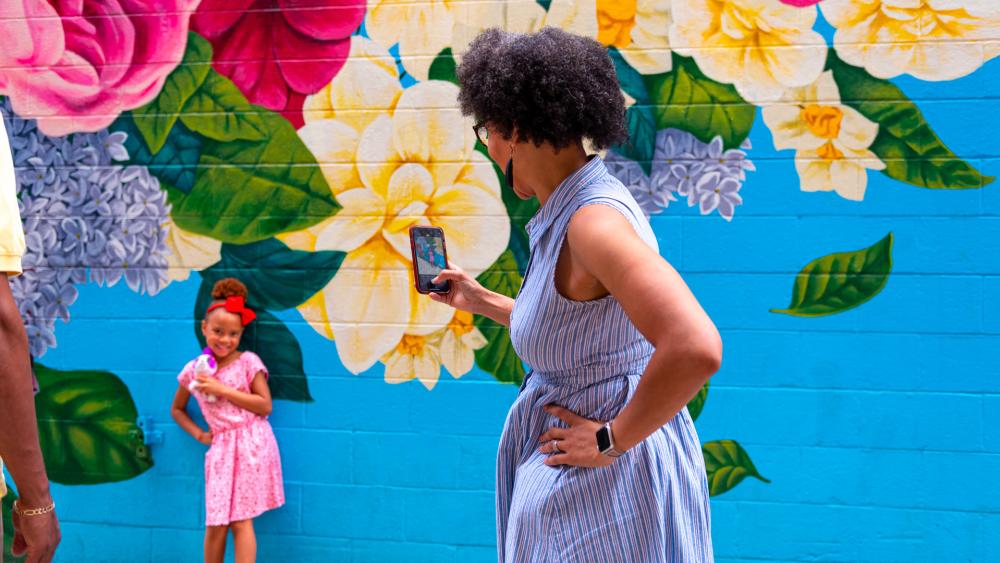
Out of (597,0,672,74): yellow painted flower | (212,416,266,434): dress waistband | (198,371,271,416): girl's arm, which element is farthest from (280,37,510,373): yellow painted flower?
(597,0,672,74): yellow painted flower

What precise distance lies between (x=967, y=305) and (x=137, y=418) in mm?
3591

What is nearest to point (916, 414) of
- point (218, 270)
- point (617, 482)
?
point (617, 482)

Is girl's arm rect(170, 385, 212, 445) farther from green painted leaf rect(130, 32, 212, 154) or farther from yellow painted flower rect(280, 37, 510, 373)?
green painted leaf rect(130, 32, 212, 154)

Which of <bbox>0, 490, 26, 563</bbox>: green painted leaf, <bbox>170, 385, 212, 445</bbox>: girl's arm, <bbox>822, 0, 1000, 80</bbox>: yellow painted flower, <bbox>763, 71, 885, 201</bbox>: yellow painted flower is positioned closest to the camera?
<bbox>822, 0, 1000, 80</bbox>: yellow painted flower

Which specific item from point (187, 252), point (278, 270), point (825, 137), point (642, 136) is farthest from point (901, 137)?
point (187, 252)

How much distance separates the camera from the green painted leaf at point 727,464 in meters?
4.36

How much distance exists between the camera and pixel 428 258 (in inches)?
118

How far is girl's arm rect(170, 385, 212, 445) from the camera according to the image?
4.70 meters

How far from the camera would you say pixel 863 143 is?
13.8 ft

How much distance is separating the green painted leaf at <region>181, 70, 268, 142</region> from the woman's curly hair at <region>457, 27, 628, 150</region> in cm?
269

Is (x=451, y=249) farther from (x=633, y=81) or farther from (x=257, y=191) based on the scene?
(x=633, y=81)

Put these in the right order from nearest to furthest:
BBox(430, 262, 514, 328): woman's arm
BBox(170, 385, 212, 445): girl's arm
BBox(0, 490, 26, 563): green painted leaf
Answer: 1. BBox(430, 262, 514, 328): woman's arm
2. BBox(170, 385, 212, 445): girl's arm
3. BBox(0, 490, 26, 563): green painted leaf

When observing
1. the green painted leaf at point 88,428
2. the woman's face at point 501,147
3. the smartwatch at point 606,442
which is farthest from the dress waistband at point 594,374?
the green painted leaf at point 88,428

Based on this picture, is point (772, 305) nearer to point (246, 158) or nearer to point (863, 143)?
point (863, 143)
